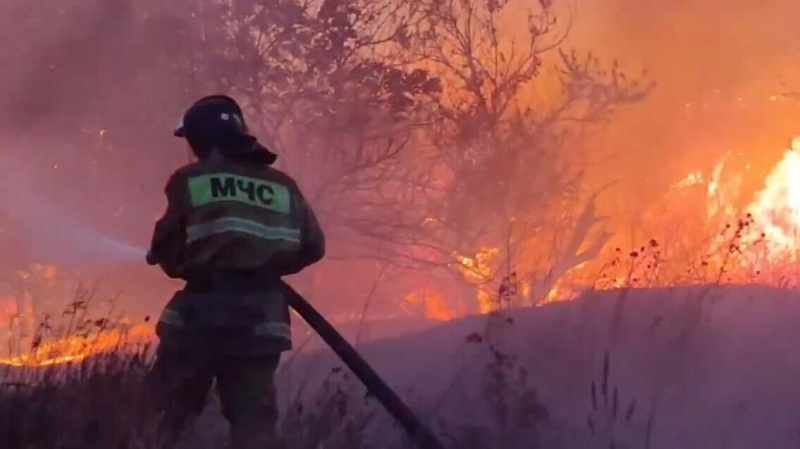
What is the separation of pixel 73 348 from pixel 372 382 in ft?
4.86

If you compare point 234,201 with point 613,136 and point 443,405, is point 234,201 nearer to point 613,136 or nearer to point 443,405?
point 443,405

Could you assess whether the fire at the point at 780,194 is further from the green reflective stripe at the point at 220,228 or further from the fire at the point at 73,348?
the green reflective stripe at the point at 220,228

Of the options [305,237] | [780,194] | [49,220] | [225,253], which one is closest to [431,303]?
[780,194]

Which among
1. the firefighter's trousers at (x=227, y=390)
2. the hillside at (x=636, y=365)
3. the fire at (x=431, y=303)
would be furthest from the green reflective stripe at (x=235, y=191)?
the fire at (x=431, y=303)

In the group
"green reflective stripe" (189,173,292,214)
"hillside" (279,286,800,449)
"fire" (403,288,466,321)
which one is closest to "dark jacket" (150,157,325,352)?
"green reflective stripe" (189,173,292,214)

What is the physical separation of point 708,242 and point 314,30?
17.2 feet

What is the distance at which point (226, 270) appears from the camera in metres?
3.81

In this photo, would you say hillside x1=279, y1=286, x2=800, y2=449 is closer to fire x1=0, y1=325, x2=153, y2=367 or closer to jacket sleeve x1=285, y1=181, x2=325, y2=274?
fire x1=0, y1=325, x2=153, y2=367

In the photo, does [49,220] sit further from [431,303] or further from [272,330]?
[272,330]

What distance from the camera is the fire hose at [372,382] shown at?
424 centimetres

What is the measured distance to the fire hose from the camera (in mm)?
4238

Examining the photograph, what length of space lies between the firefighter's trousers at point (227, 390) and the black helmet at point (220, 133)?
0.73 metres

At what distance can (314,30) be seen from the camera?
13016 millimetres

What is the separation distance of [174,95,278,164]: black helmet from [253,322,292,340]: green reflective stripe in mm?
594
